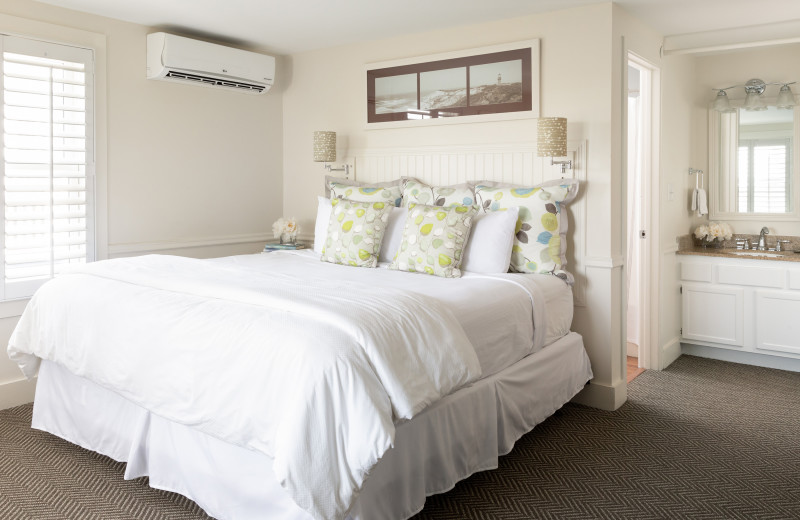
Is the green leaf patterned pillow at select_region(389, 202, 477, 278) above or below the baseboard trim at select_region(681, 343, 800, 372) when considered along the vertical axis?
above

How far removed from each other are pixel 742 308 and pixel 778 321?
0.24 metres

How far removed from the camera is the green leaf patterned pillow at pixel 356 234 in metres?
3.63

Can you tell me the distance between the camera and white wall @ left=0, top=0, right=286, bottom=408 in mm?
3783

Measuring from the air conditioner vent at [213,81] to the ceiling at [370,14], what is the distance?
0.31 meters

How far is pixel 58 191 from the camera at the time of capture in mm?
3707

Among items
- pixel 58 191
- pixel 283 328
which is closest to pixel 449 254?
pixel 283 328

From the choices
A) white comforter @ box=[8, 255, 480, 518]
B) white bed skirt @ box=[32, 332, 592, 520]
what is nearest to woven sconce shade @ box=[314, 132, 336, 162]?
Answer: white comforter @ box=[8, 255, 480, 518]

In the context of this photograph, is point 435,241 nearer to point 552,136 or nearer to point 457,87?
point 552,136

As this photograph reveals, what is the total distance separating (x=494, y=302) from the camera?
2875 millimetres

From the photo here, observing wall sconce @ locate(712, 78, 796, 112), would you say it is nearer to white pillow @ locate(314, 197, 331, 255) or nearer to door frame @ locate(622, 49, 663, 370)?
door frame @ locate(622, 49, 663, 370)

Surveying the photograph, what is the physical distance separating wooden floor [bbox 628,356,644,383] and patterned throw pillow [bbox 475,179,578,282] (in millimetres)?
1178

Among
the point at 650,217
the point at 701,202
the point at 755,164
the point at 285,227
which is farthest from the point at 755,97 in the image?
the point at 285,227

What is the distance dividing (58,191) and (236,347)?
87.8 inches

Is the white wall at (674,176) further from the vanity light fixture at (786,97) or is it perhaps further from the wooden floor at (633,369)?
the vanity light fixture at (786,97)
